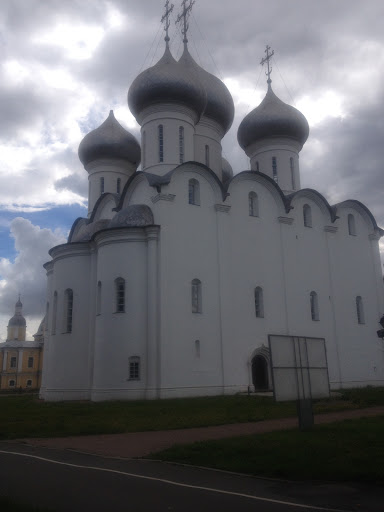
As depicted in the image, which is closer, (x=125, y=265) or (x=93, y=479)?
(x=93, y=479)

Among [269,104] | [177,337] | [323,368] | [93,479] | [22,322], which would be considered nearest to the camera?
[93,479]

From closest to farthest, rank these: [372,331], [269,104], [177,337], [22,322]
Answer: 1. [177,337]
2. [372,331]
3. [269,104]
4. [22,322]

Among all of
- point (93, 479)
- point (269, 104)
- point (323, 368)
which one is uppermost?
point (269, 104)

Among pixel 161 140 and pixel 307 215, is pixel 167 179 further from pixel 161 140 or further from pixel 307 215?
pixel 307 215

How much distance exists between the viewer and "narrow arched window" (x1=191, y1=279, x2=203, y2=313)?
21.0 meters

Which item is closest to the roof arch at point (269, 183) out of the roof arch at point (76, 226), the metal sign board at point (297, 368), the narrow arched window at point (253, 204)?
the narrow arched window at point (253, 204)

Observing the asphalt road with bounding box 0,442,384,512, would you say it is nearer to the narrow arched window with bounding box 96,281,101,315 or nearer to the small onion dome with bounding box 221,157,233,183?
the narrow arched window with bounding box 96,281,101,315

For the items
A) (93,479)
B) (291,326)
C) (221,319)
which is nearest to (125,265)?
(221,319)

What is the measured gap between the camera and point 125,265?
20.7 metres

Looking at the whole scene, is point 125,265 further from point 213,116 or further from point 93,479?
point 93,479

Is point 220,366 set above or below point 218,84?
below

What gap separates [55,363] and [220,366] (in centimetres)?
697

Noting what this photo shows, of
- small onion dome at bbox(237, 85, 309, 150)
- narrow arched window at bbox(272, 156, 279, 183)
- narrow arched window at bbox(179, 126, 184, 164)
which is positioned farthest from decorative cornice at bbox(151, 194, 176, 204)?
small onion dome at bbox(237, 85, 309, 150)

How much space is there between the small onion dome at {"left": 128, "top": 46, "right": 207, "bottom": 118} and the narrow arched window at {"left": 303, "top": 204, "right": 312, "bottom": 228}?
22.6 ft
